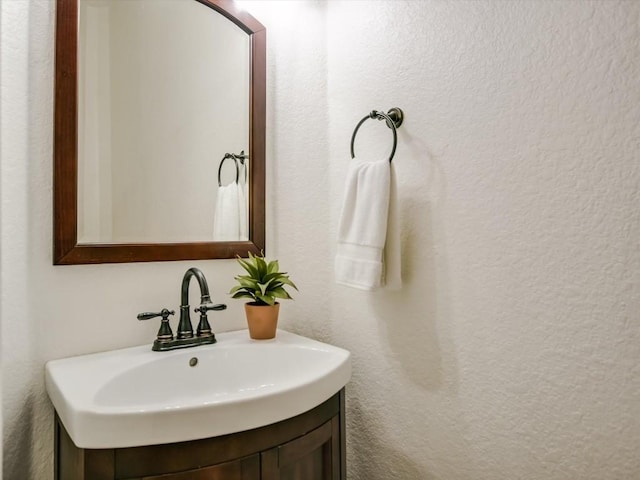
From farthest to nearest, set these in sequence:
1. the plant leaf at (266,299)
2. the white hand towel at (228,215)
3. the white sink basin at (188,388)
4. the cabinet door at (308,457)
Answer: the white hand towel at (228,215) < the plant leaf at (266,299) < the cabinet door at (308,457) < the white sink basin at (188,388)

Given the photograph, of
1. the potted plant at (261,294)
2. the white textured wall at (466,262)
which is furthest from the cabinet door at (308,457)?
the potted plant at (261,294)

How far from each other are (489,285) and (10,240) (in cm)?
113

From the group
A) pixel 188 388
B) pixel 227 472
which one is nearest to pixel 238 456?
pixel 227 472

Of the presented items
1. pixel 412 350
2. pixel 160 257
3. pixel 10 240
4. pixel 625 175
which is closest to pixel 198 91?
pixel 160 257

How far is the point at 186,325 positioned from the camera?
1108 millimetres

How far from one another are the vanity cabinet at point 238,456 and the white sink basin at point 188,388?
33 mm

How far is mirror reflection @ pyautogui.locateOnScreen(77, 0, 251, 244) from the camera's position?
3.46ft

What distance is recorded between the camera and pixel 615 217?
2.38 ft

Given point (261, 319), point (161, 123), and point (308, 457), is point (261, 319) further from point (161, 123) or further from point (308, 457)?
point (161, 123)

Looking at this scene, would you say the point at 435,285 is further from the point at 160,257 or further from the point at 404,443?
the point at 160,257

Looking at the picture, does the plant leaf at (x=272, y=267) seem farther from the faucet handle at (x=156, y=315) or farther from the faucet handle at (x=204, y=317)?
the faucet handle at (x=156, y=315)

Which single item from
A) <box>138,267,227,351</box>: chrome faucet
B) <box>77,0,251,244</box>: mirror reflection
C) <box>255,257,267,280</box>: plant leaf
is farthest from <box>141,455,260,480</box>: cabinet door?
<box>77,0,251,244</box>: mirror reflection

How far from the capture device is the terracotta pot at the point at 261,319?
1170 mm

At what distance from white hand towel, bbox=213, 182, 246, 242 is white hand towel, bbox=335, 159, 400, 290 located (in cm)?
43
